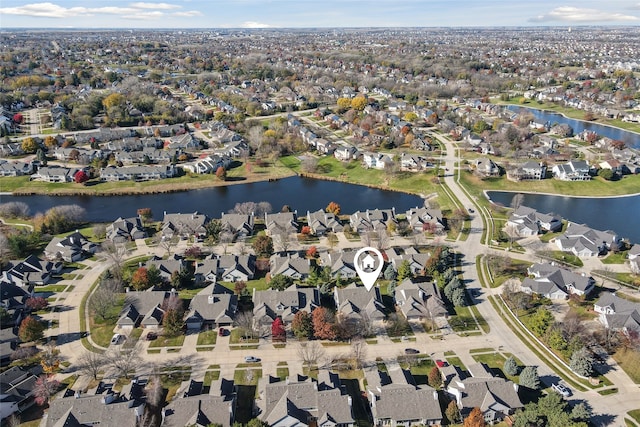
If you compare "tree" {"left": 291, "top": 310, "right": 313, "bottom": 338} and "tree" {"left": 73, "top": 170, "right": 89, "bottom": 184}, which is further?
"tree" {"left": 73, "top": 170, "right": 89, "bottom": 184}

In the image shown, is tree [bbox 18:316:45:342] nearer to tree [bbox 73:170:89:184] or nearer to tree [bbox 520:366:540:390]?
tree [bbox 520:366:540:390]

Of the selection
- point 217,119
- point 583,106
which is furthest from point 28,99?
point 583,106

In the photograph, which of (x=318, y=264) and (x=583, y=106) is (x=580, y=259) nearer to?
(x=318, y=264)

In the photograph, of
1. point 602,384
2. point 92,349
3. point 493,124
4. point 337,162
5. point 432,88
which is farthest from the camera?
point 432,88

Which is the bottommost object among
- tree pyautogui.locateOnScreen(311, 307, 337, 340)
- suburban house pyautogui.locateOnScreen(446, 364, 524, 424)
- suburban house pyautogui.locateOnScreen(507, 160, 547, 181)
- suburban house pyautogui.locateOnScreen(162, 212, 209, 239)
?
suburban house pyautogui.locateOnScreen(446, 364, 524, 424)

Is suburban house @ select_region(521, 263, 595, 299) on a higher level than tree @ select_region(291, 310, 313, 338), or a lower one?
higher

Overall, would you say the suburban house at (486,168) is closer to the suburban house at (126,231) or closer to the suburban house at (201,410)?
the suburban house at (126,231)

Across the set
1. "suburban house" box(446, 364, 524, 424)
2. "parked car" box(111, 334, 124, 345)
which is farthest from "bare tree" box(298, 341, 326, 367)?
"parked car" box(111, 334, 124, 345)
